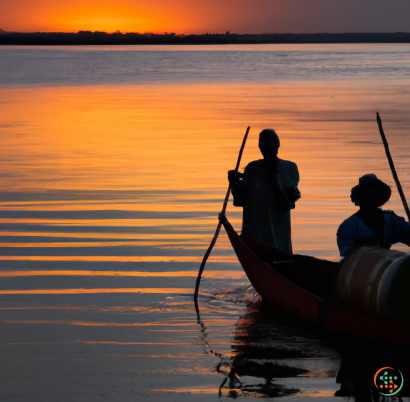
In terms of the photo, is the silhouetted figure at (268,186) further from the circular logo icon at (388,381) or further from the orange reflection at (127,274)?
the circular logo icon at (388,381)

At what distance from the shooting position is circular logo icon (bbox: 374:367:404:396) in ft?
22.2

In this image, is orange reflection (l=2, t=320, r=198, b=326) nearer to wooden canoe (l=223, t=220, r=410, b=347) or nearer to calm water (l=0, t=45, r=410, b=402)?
calm water (l=0, t=45, r=410, b=402)

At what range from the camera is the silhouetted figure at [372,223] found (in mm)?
7613

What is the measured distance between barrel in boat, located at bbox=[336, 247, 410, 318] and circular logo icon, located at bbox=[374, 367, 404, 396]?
430mm

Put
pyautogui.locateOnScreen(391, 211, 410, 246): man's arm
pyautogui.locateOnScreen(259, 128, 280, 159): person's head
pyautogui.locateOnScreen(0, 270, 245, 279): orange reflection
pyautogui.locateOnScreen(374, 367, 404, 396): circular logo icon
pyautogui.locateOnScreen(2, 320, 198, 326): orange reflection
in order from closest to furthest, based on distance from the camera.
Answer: pyautogui.locateOnScreen(374, 367, 404, 396): circular logo icon, pyautogui.locateOnScreen(391, 211, 410, 246): man's arm, pyautogui.locateOnScreen(259, 128, 280, 159): person's head, pyautogui.locateOnScreen(2, 320, 198, 326): orange reflection, pyautogui.locateOnScreen(0, 270, 245, 279): orange reflection

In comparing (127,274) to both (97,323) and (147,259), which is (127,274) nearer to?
(147,259)

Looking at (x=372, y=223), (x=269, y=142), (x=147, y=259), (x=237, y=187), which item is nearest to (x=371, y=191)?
(x=372, y=223)

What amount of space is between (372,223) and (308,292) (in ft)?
2.52

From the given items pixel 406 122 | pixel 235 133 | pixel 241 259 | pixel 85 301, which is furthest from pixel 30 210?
pixel 406 122

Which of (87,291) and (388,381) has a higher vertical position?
(87,291)

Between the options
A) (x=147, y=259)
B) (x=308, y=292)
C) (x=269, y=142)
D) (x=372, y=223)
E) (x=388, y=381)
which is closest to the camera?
(x=388, y=381)

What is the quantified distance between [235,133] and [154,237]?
13412 millimetres

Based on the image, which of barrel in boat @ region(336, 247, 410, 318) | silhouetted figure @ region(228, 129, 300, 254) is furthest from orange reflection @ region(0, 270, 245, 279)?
barrel in boat @ region(336, 247, 410, 318)

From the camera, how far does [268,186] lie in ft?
28.3
